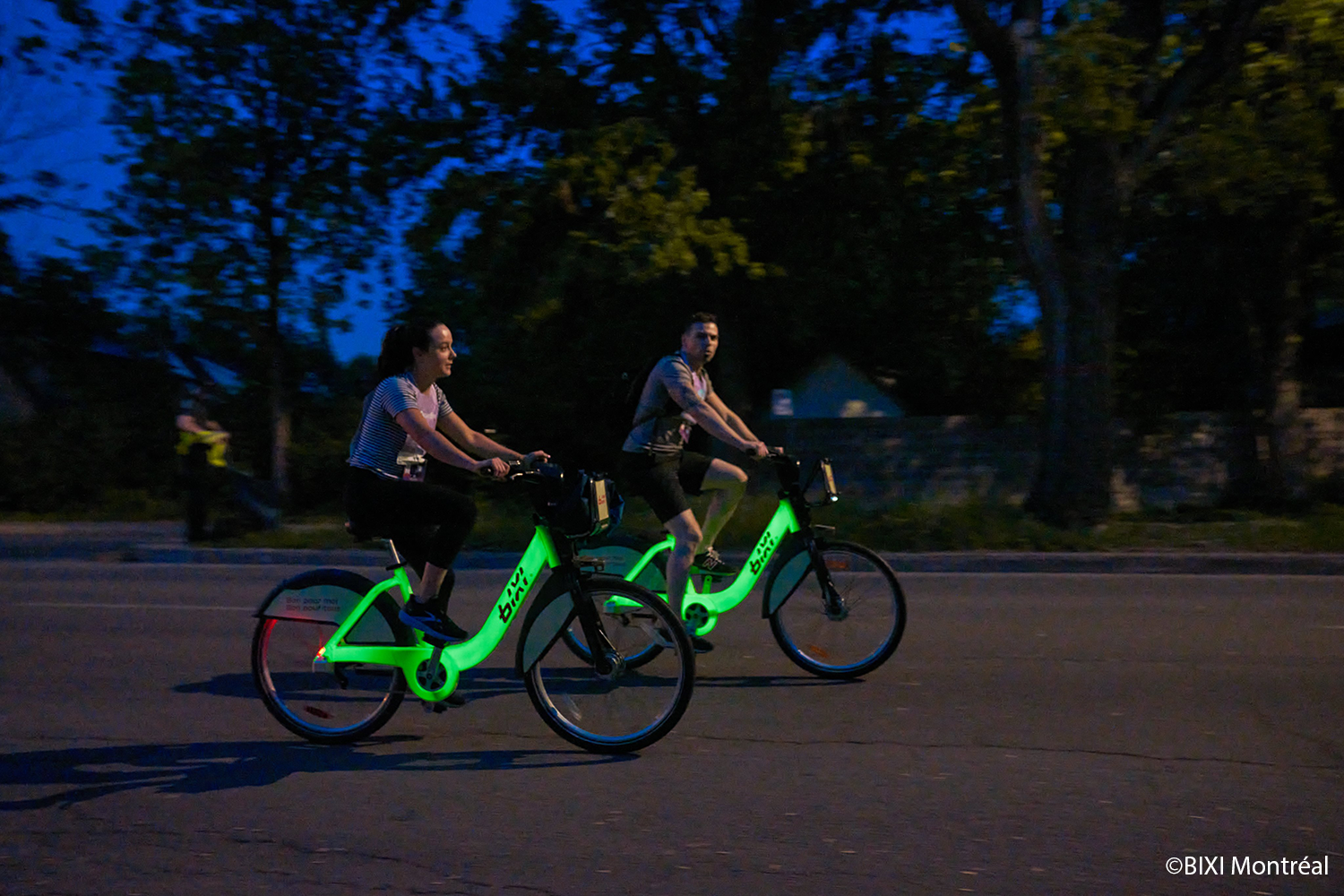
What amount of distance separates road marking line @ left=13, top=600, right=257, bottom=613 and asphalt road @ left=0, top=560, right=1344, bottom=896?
183 cm

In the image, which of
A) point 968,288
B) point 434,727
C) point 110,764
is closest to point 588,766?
point 434,727

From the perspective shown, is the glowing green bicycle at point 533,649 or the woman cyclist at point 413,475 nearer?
the glowing green bicycle at point 533,649

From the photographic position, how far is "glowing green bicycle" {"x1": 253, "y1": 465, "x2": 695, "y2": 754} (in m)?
5.43

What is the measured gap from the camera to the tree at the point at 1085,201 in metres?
14.1

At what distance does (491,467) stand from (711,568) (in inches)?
86.3

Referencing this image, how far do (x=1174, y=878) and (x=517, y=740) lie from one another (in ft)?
9.43

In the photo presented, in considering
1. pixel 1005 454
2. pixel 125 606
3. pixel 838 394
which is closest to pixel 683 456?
pixel 125 606

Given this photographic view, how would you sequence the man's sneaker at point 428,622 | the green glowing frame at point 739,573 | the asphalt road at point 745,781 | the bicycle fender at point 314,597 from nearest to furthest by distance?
the asphalt road at point 745,781 → the man's sneaker at point 428,622 → the bicycle fender at point 314,597 → the green glowing frame at point 739,573

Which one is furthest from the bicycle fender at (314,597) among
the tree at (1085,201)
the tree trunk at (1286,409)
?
the tree trunk at (1286,409)

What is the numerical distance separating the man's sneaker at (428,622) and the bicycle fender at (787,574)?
1998 millimetres

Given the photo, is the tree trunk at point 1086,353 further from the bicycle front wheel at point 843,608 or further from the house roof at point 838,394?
the house roof at point 838,394

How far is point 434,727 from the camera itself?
19.8 ft

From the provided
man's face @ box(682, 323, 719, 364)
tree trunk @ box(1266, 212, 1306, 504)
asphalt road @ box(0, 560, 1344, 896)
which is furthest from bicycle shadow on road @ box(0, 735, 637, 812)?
tree trunk @ box(1266, 212, 1306, 504)

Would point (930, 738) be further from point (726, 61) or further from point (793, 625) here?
point (726, 61)
